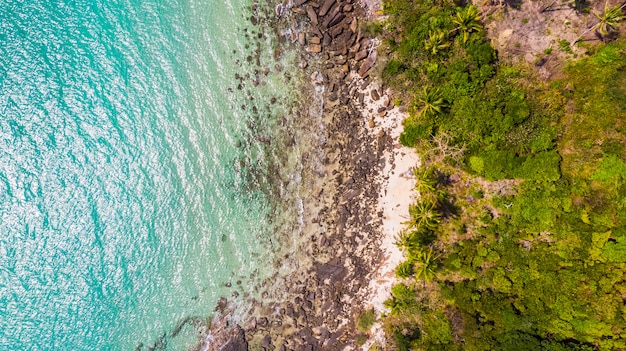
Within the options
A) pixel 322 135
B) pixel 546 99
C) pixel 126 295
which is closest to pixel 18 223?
pixel 126 295

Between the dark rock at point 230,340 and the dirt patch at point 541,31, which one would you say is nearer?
the dirt patch at point 541,31

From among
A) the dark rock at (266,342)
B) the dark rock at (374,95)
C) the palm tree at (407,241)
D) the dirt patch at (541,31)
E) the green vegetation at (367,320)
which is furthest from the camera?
the dark rock at (266,342)

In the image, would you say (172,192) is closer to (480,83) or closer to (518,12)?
(480,83)

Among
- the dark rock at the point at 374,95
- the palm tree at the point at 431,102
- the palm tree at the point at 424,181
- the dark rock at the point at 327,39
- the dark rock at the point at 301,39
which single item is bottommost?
the palm tree at the point at 424,181

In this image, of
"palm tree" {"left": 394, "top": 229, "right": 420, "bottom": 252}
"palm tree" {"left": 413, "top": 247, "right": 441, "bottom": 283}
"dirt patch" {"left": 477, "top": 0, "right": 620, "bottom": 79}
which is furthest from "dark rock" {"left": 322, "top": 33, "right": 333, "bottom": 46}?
"palm tree" {"left": 413, "top": 247, "right": 441, "bottom": 283}

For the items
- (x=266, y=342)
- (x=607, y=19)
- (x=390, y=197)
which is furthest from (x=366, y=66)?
(x=266, y=342)

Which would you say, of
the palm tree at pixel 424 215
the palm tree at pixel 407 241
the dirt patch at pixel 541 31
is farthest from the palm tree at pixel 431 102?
the palm tree at pixel 407 241

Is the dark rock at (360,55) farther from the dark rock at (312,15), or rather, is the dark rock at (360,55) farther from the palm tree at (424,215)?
the palm tree at (424,215)
